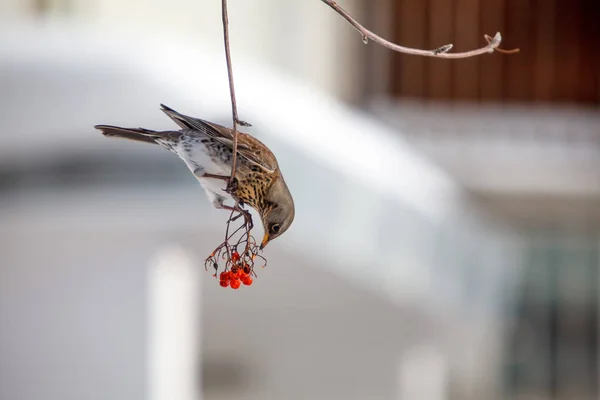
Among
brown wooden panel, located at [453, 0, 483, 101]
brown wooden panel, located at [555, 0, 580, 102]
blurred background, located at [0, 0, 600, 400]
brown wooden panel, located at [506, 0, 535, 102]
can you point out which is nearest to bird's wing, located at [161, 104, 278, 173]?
blurred background, located at [0, 0, 600, 400]

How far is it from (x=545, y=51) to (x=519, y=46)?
0.14 m

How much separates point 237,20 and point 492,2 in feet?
4.17

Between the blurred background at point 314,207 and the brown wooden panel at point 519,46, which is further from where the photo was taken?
the brown wooden panel at point 519,46

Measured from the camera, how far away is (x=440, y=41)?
4891 mm

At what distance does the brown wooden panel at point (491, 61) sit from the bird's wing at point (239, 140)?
3.90 meters

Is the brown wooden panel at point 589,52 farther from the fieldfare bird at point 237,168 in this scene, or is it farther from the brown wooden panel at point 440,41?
the fieldfare bird at point 237,168

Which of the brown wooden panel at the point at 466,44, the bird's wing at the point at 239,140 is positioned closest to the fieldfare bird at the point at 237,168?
the bird's wing at the point at 239,140

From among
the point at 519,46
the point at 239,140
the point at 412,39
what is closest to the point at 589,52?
the point at 519,46

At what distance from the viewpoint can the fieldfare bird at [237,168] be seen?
1050 mm

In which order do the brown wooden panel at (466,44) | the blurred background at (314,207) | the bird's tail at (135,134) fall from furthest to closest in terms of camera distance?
the brown wooden panel at (466,44) → the blurred background at (314,207) → the bird's tail at (135,134)

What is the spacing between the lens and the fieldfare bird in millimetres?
1050

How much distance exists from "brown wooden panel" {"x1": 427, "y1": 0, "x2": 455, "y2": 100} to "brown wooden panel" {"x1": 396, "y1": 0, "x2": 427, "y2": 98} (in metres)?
0.03

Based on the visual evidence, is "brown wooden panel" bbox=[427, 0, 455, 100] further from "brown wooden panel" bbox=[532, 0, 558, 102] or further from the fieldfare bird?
the fieldfare bird

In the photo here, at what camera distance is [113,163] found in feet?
8.00
